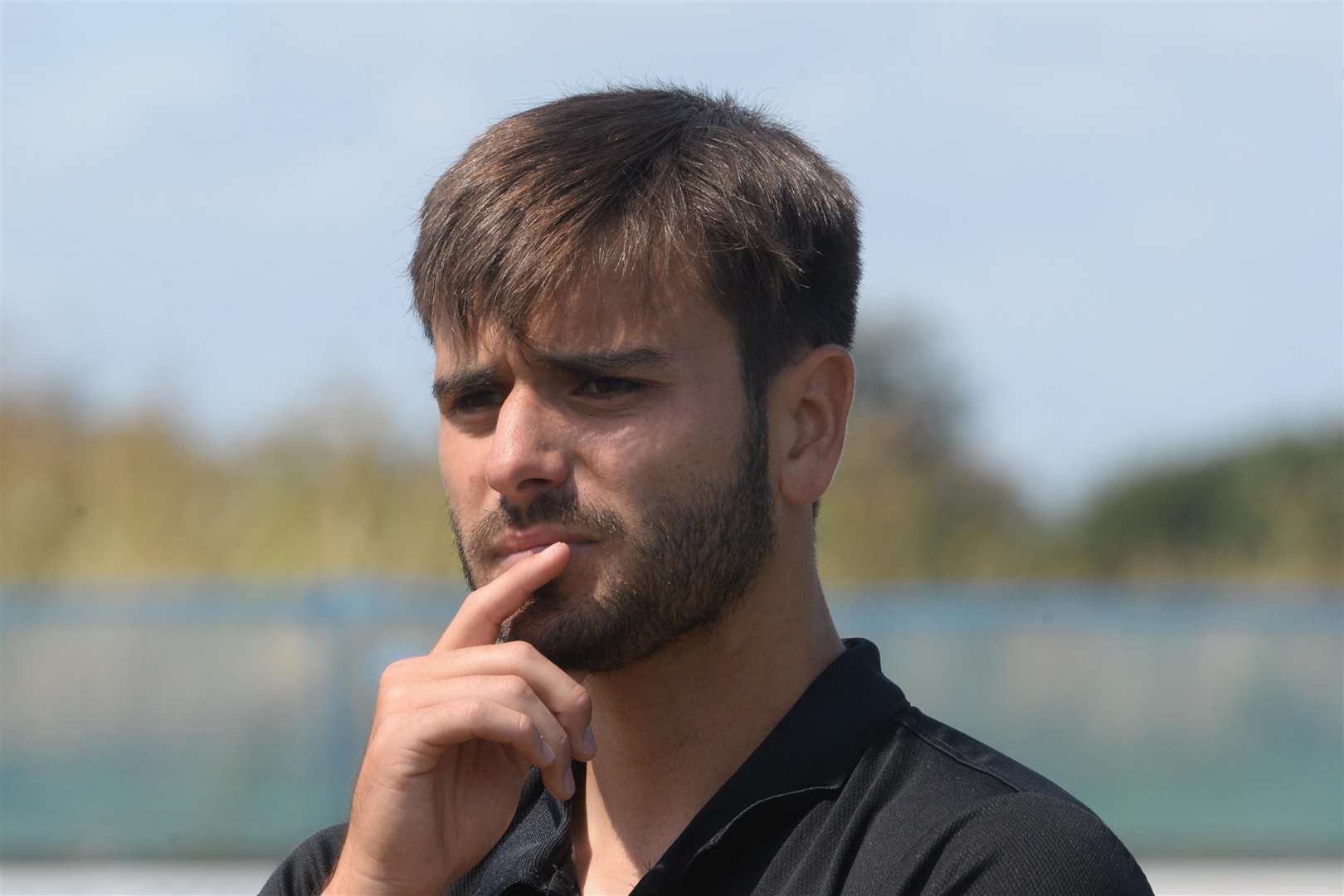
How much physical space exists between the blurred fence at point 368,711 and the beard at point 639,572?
6.40 meters

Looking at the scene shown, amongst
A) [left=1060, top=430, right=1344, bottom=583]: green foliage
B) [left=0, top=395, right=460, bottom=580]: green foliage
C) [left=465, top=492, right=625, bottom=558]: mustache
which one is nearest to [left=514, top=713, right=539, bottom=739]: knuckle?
[left=465, top=492, right=625, bottom=558]: mustache

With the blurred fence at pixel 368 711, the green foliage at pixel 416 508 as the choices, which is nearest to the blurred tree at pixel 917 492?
the green foliage at pixel 416 508

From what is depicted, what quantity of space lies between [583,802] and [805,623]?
0.44 metres

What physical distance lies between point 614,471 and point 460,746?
0.44 m

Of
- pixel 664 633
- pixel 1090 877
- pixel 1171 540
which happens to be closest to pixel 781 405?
pixel 664 633

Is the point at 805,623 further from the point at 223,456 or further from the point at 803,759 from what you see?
the point at 223,456

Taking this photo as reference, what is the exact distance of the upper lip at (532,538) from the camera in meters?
2.14

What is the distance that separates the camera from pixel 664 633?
2.19 m

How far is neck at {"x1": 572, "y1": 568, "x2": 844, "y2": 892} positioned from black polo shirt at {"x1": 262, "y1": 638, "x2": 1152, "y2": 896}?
7 cm

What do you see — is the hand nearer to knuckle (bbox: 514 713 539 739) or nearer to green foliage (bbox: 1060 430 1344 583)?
knuckle (bbox: 514 713 539 739)

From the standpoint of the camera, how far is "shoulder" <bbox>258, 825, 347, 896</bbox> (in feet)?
7.96

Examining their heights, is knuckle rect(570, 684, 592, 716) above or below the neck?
above

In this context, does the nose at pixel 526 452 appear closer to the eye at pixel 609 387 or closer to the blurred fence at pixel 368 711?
the eye at pixel 609 387

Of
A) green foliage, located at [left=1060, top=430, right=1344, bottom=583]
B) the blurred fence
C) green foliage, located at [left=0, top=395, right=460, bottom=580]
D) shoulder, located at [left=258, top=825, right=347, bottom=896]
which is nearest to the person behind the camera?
shoulder, located at [left=258, top=825, right=347, bottom=896]
